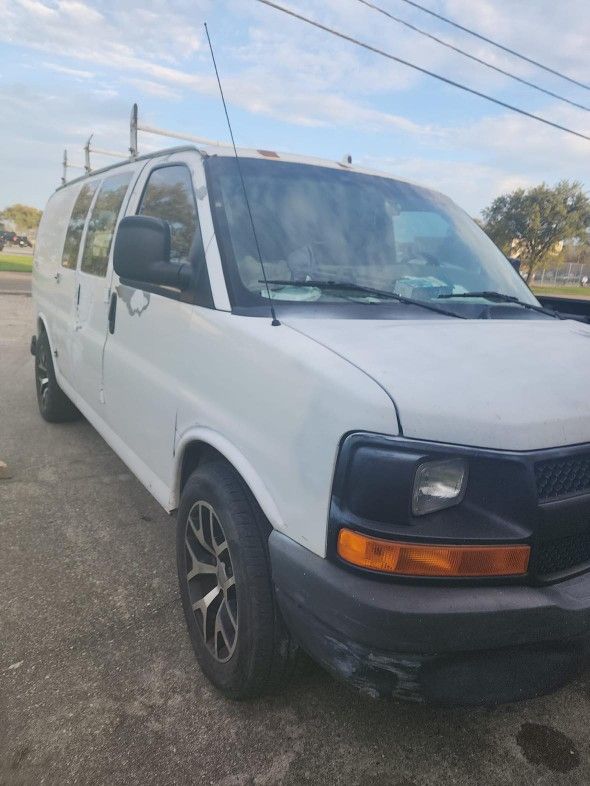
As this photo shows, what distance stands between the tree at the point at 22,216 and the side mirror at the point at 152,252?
9132 cm

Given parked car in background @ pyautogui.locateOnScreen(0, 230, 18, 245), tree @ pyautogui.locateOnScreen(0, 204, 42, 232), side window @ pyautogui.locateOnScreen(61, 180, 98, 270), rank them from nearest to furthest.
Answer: side window @ pyautogui.locateOnScreen(61, 180, 98, 270)
parked car in background @ pyautogui.locateOnScreen(0, 230, 18, 245)
tree @ pyautogui.locateOnScreen(0, 204, 42, 232)

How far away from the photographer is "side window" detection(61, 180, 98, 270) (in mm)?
4430

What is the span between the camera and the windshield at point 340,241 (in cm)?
244

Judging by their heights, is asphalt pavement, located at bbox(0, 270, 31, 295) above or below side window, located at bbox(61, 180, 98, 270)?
below

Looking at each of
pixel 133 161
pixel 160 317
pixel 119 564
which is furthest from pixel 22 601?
pixel 133 161

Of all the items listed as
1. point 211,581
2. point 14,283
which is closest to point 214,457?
point 211,581

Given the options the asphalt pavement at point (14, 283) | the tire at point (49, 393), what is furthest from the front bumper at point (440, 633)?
the asphalt pavement at point (14, 283)

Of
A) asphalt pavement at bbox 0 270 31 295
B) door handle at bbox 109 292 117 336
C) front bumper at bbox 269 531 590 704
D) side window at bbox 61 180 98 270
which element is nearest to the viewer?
front bumper at bbox 269 531 590 704

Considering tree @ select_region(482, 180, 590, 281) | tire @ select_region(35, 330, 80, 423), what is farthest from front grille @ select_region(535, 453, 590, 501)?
tree @ select_region(482, 180, 590, 281)

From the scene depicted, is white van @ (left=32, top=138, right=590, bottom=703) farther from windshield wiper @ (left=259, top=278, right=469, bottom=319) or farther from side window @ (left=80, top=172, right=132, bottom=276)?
side window @ (left=80, top=172, right=132, bottom=276)

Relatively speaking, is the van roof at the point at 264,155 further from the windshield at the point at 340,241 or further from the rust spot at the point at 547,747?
the rust spot at the point at 547,747

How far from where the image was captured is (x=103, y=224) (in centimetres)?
392

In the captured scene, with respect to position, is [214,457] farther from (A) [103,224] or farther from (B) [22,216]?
(B) [22,216]

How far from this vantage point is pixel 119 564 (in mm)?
3209
